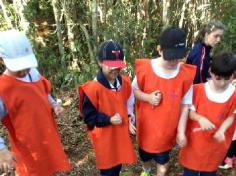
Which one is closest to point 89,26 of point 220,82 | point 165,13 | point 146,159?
point 165,13

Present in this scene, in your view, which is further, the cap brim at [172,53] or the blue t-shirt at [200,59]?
the blue t-shirt at [200,59]

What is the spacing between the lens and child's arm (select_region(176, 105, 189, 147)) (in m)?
2.77

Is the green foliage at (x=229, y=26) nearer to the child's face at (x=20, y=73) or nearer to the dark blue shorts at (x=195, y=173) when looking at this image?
the dark blue shorts at (x=195, y=173)

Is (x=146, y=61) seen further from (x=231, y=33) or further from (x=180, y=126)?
(x=231, y=33)

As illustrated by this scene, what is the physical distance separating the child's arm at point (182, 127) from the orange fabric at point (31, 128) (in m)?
0.88

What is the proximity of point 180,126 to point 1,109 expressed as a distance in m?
1.34

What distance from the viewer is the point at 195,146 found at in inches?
112

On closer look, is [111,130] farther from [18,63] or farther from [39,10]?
[39,10]

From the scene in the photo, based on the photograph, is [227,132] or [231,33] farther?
[231,33]

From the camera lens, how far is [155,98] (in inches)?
110

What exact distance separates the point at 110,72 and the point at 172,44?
0.51 m

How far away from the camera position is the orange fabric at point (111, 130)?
270 cm

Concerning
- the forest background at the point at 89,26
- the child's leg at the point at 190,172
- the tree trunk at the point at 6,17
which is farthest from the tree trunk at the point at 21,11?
the child's leg at the point at 190,172

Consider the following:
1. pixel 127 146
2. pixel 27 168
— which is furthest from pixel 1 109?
pixel 127 146
